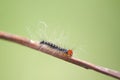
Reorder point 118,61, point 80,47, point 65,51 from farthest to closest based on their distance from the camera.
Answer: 1. point 118,61
2. point 80,47
3. point 65,51

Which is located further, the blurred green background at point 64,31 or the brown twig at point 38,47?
the blurred green background at point 64,31

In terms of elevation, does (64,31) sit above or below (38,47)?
below

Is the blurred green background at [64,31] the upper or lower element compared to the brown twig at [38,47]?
lower

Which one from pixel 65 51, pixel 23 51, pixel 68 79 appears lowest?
pixel 68 79

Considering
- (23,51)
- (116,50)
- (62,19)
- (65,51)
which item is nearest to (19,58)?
(23,51)

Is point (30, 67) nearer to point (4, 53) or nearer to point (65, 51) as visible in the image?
point (4, 53)

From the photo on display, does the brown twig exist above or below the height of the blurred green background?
above

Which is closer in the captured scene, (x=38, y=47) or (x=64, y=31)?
(x=38, y=47)

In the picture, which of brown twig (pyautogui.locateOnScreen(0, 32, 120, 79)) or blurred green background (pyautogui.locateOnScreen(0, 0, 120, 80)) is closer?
brown twig (pyautogui.locateOnScreen(0, 32, 120, 79))
